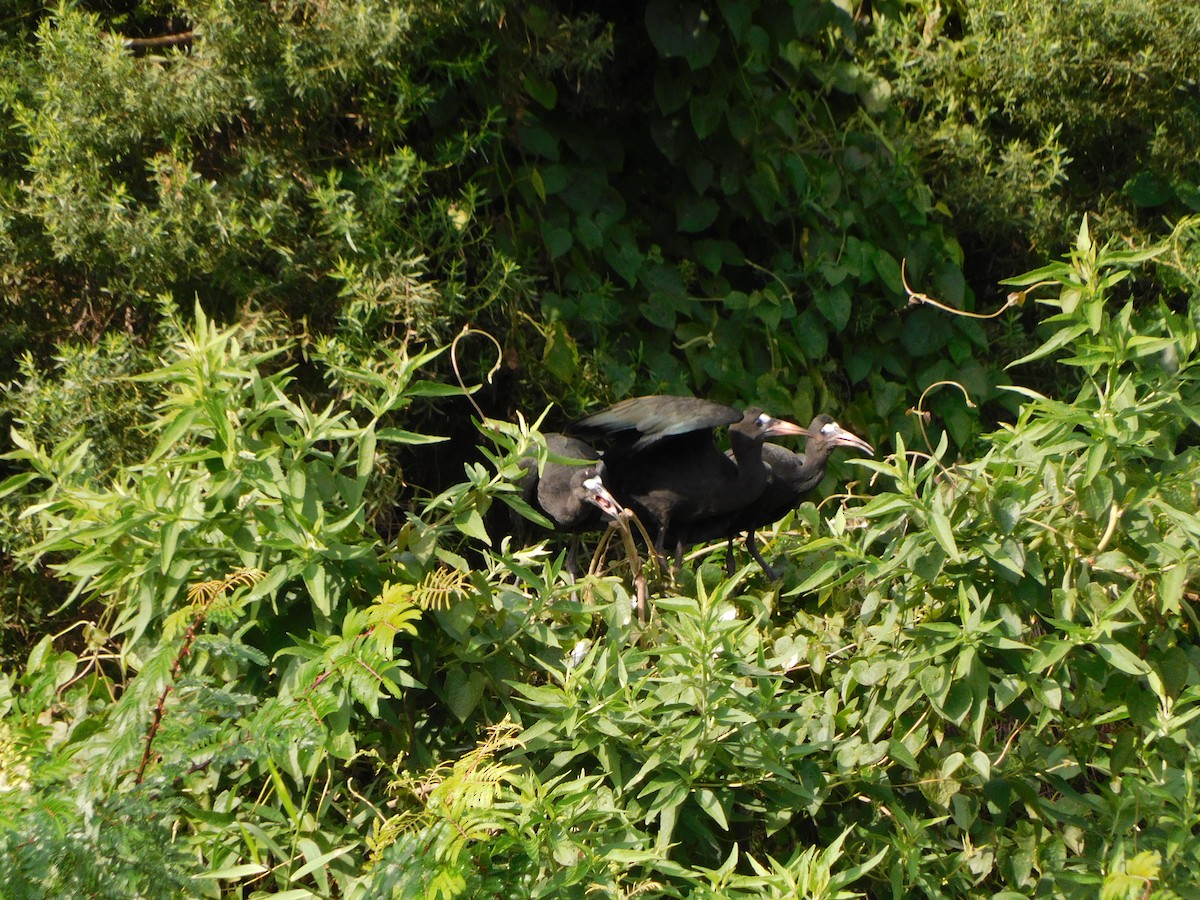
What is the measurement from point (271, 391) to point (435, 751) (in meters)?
0.62

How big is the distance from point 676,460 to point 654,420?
147mm

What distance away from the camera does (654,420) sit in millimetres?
2961

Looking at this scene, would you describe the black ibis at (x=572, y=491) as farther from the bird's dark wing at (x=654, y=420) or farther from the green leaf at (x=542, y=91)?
the green leaf at (x=542, y=91)

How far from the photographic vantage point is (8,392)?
11.1 ft

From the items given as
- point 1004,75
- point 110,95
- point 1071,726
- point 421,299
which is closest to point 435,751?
point 1071,726

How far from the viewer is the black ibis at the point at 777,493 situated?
306cm

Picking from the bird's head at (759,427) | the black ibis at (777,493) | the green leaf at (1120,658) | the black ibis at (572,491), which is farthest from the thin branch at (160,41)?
the green leaf at (1120,658)

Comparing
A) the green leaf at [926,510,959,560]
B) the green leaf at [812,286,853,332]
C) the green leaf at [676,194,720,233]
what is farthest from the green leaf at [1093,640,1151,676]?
the green leaf at [676,194,720,233]

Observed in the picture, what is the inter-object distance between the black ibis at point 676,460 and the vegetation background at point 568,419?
187mm

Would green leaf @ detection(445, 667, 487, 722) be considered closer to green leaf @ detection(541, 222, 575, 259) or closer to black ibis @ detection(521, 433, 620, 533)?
black ibis @ detection(521, 433, 620, 533)

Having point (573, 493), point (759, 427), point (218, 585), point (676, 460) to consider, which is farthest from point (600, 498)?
point (218, 585)

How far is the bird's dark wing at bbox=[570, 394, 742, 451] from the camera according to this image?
291 centimetres

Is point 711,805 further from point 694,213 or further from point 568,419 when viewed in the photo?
point 694,213

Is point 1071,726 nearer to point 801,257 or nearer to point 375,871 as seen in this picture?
point 375,871
